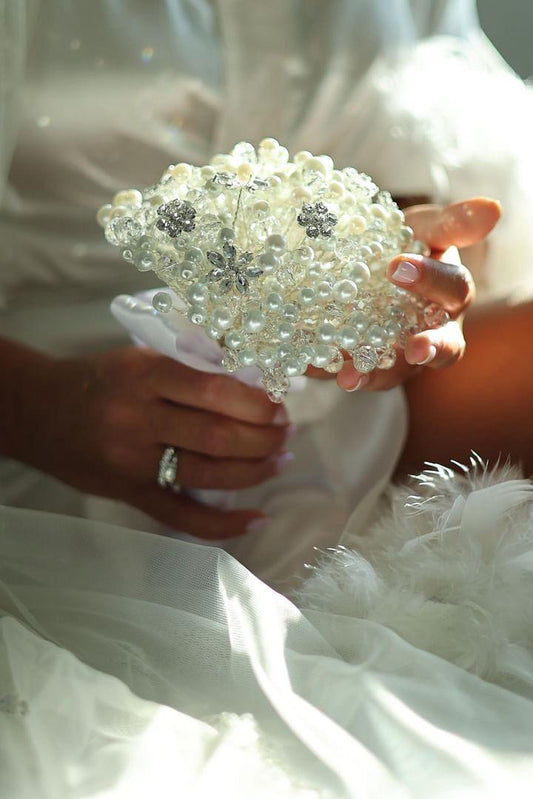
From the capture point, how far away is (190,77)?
32.4 inches

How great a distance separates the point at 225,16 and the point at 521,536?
1.94 ft

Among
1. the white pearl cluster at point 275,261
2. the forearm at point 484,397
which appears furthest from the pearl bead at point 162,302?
the forearm at point 484,397

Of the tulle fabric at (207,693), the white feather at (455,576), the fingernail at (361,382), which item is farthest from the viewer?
the fingernail at (361,382)

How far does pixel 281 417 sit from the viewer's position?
774 mm

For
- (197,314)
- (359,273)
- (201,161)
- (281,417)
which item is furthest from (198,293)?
(201,161)

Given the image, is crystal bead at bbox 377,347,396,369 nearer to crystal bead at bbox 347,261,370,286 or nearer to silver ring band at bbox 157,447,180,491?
crystal bead at bbox 347,261,370,286

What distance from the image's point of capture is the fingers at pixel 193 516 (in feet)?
2.49

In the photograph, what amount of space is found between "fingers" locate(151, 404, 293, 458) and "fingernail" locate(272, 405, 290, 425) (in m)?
0.01

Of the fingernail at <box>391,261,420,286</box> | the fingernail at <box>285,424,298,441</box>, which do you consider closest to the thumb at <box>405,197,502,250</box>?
the fingernail at <box>391,261,420,286</box>

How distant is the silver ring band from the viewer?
773 mm

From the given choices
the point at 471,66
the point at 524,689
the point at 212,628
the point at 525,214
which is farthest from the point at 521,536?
the point at 471,66

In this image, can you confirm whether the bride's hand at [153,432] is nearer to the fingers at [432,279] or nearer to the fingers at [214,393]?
the fingers at [214,393]

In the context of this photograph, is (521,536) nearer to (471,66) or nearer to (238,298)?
(238,298)

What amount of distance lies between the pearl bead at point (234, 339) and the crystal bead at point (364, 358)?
0.08 metres
